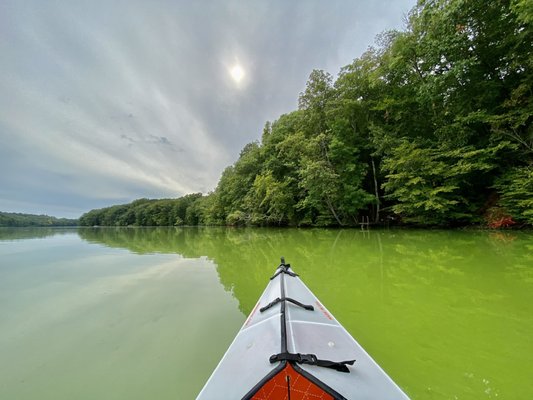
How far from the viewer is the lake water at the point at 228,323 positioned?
5.35 feet

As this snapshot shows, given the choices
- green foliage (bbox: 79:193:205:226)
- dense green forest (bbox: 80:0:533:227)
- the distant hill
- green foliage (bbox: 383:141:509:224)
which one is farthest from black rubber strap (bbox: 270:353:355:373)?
the distant hill

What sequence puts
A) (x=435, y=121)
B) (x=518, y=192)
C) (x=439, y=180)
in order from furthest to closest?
(x=435, y=121) → (x=439, y=180) → (x=518, y=192)

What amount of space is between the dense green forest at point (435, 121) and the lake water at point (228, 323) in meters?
5.99

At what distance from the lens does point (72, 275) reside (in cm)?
516

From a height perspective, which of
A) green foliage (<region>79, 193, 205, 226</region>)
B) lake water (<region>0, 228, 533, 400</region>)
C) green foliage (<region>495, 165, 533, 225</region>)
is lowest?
lake water (<region>0, 228, 533, 400</region>)

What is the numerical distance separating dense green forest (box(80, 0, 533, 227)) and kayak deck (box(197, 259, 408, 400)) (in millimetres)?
10690

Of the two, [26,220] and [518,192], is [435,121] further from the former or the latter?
[26,220]

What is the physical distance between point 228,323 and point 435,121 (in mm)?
13255

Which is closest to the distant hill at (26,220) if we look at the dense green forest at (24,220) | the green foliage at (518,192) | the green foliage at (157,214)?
the dense green forest at (24,220)

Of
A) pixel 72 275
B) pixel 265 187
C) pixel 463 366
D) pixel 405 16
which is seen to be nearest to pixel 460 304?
pixel 463 366

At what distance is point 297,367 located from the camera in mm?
927

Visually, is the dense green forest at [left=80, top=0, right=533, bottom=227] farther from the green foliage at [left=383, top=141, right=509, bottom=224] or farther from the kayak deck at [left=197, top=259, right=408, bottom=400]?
the kayak deck at [left=197, top=259, right=408, bottom=400]

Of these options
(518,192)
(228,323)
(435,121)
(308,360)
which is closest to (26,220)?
(228,323)

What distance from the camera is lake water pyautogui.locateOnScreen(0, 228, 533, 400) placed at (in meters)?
Result: 1.63
